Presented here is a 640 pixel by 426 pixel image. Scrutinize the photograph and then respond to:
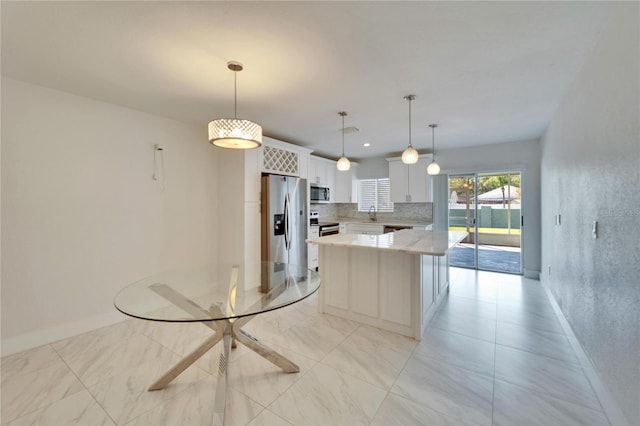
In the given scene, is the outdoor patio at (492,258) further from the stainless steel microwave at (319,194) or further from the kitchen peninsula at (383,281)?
the stainless steel microwave at (319,194)

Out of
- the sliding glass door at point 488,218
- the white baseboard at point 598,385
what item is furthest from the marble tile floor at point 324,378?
the sliding glass door at point 488,218

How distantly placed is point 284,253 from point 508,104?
338cm

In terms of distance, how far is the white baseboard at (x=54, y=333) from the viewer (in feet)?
7.96

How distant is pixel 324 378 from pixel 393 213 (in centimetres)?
459

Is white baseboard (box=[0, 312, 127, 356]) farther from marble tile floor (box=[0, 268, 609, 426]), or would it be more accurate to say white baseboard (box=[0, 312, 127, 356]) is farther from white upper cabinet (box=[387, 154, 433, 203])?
white upper cabinet (box=[387, 154, 433, 203])

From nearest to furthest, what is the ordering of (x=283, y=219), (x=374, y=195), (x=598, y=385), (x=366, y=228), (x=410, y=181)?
(x=598, y=385) < (x=283, y=219) < (x=410, y=181) < (x=366, y=228) < (x=374, y=195)

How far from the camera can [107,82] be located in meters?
2.48

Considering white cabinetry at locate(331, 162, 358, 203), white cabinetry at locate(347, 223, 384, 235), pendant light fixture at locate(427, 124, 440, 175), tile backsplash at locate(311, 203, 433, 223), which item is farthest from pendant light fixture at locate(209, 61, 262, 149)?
white cabinetry at locate(331, 162, 358, 203)

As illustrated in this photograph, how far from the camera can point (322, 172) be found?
576 centimetres

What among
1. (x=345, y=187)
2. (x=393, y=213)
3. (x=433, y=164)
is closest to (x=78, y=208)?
(x=433, y=164)

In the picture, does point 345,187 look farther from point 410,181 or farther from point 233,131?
point 233,131

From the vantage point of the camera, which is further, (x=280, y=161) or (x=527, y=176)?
(x=527, y=176)

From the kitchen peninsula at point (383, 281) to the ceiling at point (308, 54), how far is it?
1.49 m

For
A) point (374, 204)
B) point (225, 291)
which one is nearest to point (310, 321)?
point (225, 291)
